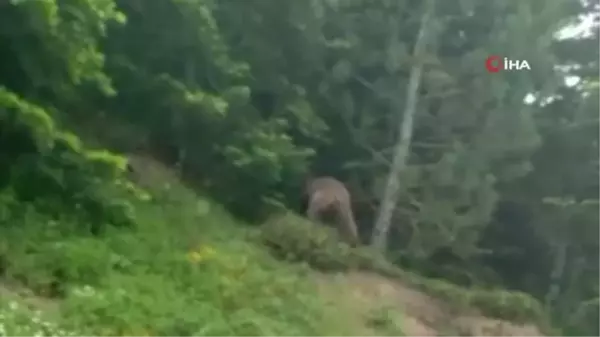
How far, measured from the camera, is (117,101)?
12594 millimetres

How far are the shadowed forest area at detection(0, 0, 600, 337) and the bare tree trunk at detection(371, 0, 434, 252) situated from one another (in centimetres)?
4

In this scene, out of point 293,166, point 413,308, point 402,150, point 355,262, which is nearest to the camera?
point 413,308

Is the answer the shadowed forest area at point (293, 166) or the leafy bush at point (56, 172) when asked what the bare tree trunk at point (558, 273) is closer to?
the shadowed forest area at point (293, 166)

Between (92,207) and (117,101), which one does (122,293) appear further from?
(117,101)

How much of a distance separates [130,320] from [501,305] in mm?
7187

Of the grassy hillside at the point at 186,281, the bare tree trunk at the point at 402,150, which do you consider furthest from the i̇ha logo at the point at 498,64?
the grassy hillside at the point at 186,281

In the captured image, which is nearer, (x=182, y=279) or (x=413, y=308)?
(x=182, y=279)

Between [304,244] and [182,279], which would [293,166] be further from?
[182,279]

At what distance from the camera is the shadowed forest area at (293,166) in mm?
8281

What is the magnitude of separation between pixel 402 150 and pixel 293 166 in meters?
2.34

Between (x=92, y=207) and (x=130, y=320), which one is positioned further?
(x=92, y=207)

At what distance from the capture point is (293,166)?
1364 cm

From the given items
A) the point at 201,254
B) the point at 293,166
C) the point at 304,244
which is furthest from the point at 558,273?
the point at 201,254

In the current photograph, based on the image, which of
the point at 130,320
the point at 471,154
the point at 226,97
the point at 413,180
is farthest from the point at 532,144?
the point at 130,320
